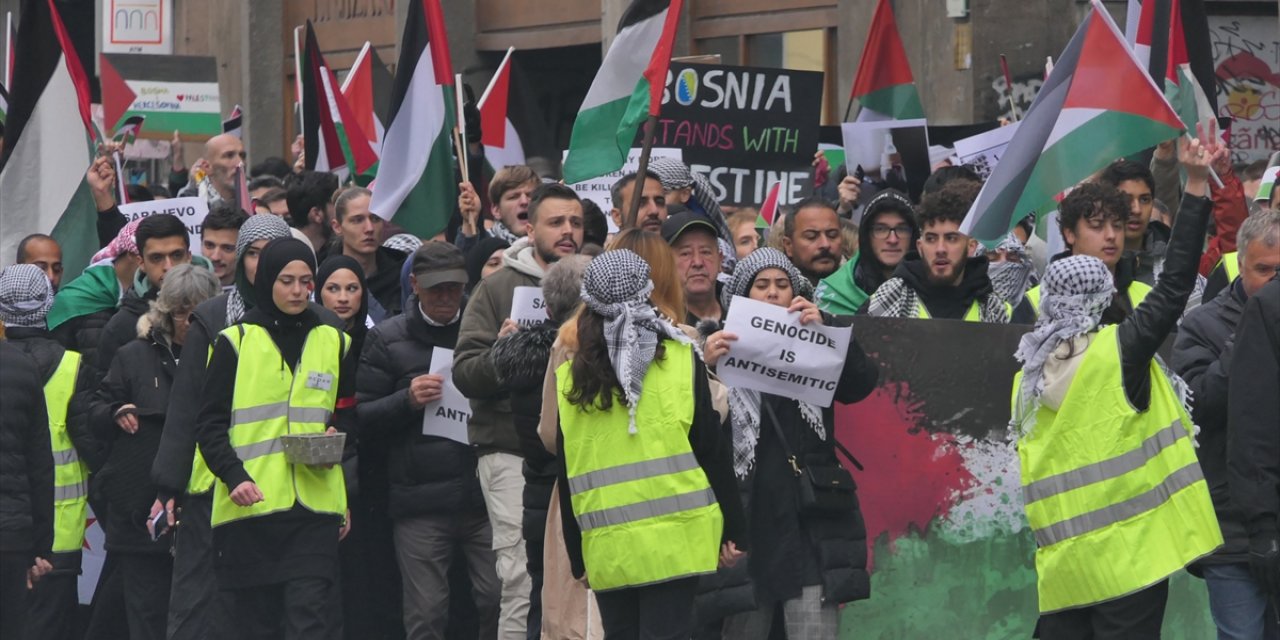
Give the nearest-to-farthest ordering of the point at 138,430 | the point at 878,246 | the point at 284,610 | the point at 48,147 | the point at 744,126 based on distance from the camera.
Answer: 1. the point at 284,610
2. the point at 878,246
3. the point at 138,430
4. the point at 744,126
5. the point at 48,147

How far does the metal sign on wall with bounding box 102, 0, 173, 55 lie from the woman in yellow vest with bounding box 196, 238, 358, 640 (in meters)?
11.1

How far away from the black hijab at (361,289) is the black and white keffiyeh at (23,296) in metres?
1.18

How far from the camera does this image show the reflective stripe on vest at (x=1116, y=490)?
6.73 metres

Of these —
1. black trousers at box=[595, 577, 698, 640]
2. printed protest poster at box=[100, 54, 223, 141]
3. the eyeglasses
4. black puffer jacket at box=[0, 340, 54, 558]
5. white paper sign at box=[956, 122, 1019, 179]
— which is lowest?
black trousers at box=[595, 577, 698, 640]

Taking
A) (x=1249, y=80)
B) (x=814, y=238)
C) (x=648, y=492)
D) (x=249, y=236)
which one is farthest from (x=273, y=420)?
(x=1249, y=80)

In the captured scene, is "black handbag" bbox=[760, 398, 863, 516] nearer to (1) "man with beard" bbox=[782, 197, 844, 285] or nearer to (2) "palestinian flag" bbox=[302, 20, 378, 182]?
(1) "man with beard" bbox=[782, 197, 844, 285]

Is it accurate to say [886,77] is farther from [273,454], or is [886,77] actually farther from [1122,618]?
[1122,618]

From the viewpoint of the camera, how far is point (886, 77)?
1198cm

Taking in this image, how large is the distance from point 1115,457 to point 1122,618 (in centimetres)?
49

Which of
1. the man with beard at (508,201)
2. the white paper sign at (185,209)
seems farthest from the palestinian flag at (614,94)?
the white paper sign at (185,209)

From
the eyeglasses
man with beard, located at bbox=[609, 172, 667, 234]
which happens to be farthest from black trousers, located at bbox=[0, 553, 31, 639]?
the eyeglasses

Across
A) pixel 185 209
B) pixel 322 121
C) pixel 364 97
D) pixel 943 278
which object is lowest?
pixel 943 278

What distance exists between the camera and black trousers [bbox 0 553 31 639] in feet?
28.8

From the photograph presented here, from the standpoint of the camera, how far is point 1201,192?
688cm
